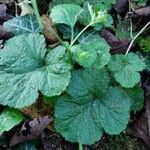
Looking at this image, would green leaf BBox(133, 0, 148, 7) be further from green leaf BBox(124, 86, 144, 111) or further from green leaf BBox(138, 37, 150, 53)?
green leaf BBox(124, 86, 144, 111)

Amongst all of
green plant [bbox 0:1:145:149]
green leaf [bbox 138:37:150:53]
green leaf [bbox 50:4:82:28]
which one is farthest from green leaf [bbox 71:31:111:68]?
green leaf [bbox 138:37:150:53]

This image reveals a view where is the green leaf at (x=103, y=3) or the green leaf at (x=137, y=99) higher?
the green leaf at (x=103, y=3)

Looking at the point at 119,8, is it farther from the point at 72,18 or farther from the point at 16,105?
the point at 16,105

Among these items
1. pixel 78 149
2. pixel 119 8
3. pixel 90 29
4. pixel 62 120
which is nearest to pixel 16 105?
pixel 62 120

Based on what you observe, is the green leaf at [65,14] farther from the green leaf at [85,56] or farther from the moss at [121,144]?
the moss at [121,144]

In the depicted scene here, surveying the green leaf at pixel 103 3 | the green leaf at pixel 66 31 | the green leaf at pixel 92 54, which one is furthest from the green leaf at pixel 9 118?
the green leaf at pixel 103 3
